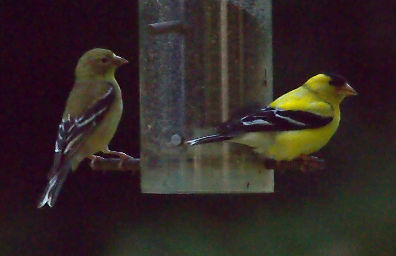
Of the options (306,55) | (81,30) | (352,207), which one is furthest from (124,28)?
(352,207)

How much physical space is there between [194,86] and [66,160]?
0.63m

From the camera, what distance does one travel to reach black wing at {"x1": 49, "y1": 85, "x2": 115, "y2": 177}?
5.88 m

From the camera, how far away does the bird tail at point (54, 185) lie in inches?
221

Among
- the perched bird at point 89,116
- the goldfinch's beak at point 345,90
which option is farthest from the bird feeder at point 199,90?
the goldfinch's beak at point 345,90

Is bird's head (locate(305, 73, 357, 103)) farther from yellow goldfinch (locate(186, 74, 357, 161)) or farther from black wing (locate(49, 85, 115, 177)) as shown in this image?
black wing (locate(49, 85, 115, 177))

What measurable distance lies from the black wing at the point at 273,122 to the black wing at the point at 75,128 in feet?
1.75

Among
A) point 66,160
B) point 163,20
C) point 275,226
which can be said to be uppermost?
point 163,20

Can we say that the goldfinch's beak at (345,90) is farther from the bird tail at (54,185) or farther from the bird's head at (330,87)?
the bird tail at (54,185)

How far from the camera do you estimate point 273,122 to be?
574 cm

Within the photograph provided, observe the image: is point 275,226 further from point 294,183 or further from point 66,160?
point 66,160

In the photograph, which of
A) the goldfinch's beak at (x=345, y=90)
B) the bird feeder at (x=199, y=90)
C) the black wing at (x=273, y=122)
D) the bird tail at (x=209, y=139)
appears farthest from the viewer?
the goldfinch's beak at (x=345, y=90)

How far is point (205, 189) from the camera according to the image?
5820 mm

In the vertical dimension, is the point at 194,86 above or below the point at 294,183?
above

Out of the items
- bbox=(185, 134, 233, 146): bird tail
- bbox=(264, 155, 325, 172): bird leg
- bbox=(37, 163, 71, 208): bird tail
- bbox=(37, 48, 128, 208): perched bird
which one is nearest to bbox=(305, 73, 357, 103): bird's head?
bbox=(264, 155, 325, 172): bird leg
